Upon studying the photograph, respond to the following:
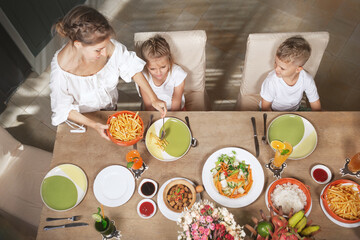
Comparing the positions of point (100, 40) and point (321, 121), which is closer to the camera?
point (100, 40)

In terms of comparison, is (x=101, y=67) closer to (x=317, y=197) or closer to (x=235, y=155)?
(x=235, y=155)

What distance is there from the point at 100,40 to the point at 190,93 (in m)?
0.98

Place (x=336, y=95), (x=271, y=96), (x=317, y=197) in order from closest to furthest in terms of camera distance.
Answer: (x=317, y=197) → (x=271, y=96) → (x=336, y=95)

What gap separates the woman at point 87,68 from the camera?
149cm

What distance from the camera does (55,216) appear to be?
1.55 meters

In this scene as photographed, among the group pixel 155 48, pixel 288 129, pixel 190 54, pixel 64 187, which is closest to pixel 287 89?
pixel 288 129

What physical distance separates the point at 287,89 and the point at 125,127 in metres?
1.18

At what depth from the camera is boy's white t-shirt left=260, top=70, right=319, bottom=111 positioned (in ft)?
6.31

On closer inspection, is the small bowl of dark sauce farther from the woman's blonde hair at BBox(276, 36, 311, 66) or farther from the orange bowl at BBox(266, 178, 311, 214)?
the woman's blonde hair at BBox(276, 36, 311, 66)

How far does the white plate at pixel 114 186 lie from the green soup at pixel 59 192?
0.14 meters

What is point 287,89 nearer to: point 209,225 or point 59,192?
point 209,225

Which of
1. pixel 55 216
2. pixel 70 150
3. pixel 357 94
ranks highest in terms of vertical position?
pixel 70 150

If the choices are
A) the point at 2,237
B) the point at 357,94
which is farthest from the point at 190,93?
the point at 357,94

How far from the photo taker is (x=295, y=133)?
1.68 metres
